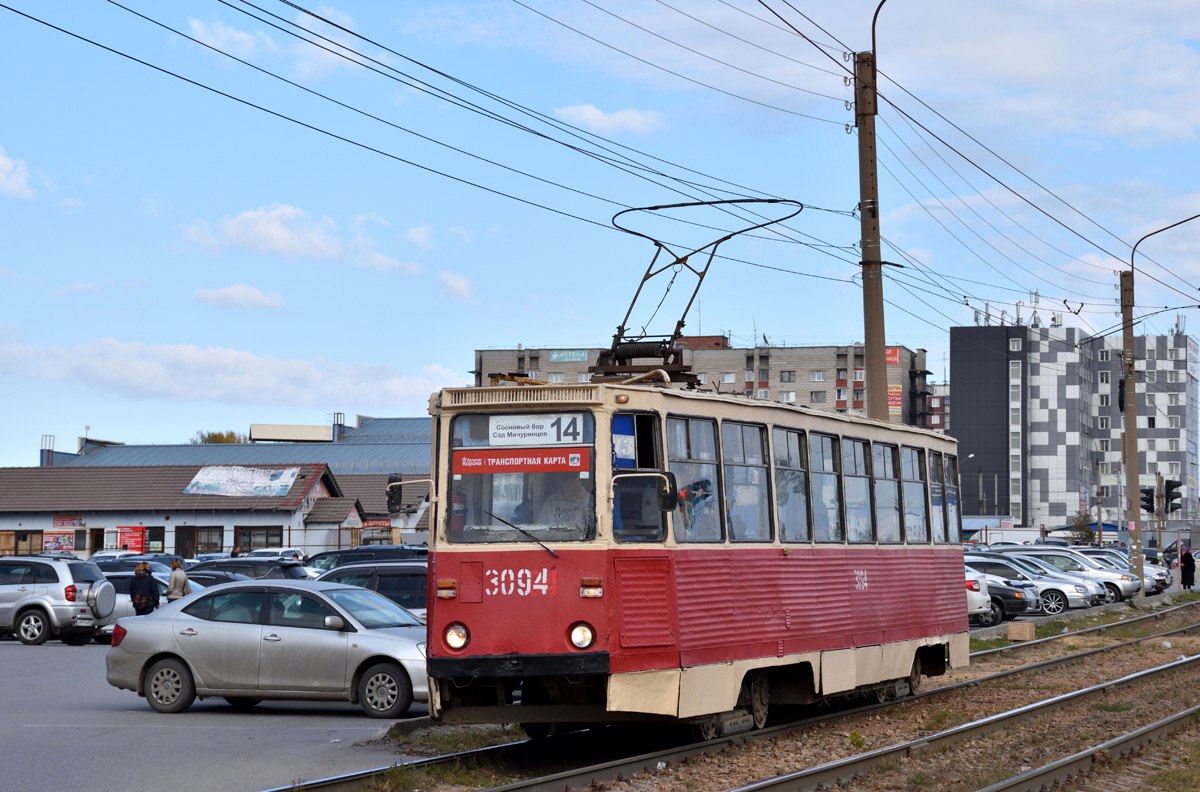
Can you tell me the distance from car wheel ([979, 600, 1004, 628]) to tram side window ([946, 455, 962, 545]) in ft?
54.1

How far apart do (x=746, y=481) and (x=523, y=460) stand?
234 cm

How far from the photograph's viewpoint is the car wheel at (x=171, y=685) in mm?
16203

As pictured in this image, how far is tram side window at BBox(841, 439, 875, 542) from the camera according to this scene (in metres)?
15.0

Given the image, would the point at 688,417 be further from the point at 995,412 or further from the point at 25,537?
the point at 995,412

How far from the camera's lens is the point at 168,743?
13750 millimetres

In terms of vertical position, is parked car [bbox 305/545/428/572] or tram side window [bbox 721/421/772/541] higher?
tram side window [bbox 721/421/772/541]

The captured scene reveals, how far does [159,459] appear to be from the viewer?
93312 millimetres

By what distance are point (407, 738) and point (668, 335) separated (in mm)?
4475

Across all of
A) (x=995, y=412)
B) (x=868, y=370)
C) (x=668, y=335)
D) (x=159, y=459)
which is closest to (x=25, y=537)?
(x=159, y=459)

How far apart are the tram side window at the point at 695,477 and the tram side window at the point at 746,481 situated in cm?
21

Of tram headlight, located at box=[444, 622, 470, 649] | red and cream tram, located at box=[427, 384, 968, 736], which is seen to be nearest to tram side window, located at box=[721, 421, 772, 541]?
red and cream tram, located at box=[427, 384, 968, 736]

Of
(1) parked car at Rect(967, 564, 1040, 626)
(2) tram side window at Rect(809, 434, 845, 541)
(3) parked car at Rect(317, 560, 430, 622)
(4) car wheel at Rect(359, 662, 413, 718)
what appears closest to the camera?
(2) tram side window at Rect(809, 434, 845, 541)

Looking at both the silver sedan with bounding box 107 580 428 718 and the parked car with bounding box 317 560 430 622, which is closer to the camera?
the silver sedan with bounding box 107 580 428 718

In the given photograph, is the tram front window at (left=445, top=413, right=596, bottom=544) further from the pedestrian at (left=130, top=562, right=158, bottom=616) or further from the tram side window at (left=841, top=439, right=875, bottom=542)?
the pedestrian at (left=130, top=562, right=158, bottom=616)
